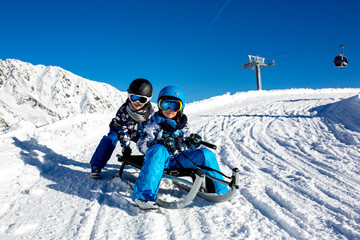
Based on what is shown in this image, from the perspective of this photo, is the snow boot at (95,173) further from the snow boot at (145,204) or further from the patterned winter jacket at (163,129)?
the snow boot at (145,204)

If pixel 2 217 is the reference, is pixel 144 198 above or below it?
above

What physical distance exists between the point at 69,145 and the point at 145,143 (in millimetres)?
3942

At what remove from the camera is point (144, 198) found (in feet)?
8.20

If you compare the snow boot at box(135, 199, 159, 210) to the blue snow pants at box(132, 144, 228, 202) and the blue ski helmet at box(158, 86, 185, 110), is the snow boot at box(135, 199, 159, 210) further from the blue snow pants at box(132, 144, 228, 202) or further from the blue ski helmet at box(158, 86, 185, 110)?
the blue ski helmet at box(158, 86, 185, 110)

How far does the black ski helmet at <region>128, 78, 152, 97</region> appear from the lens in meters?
3.78

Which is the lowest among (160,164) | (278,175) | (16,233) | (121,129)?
(16,233)

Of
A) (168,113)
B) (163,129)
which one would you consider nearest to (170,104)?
(168,113)

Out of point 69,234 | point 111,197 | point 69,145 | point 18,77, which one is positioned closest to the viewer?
point 69,234

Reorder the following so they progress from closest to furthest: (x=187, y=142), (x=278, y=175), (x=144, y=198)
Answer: (x=144, y=198) < (x=187, y=142) < (x=278, y=175)

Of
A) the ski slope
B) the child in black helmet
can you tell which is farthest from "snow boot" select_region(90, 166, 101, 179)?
the ski slope

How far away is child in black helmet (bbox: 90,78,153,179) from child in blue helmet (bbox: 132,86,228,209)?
60 cm

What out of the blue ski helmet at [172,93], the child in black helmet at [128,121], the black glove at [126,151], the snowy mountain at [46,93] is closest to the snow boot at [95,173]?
the child in black helmet at [128,121]

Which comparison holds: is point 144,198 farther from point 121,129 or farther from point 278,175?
point 278,175

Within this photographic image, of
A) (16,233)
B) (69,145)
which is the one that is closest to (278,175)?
(16,233)
